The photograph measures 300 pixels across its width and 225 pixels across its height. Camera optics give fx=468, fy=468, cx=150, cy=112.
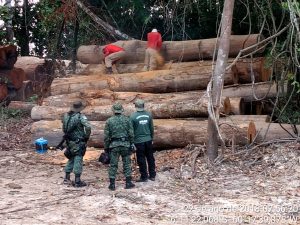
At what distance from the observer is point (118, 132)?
352 inches

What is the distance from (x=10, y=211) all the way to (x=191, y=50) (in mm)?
8537

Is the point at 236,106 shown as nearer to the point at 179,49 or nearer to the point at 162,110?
the point at 162,110

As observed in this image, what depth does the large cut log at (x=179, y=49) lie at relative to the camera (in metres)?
13.9

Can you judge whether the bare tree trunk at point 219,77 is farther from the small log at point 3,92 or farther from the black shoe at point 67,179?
the small log at point 3,92

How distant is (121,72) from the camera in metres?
15.1

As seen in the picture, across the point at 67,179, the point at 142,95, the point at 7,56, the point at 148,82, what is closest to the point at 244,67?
the point at 148,82

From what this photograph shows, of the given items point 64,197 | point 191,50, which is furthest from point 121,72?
point 64,197

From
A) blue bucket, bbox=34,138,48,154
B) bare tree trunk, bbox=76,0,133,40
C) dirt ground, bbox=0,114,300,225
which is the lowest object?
dirt ground, bbox=0,114,300,225

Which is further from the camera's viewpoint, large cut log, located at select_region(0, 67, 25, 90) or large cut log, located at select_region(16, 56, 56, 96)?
large cut log, located at select_region(16, 56, 56, 96)

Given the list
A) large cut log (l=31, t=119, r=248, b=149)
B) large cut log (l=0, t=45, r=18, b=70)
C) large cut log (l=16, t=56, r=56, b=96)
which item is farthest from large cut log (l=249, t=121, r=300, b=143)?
large cut log (l=16, t=56, r=56, b=96)

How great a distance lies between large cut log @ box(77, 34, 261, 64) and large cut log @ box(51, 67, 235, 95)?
1242 millimetres

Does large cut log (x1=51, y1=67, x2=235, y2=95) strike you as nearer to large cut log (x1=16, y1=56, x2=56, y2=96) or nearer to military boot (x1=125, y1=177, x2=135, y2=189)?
large cut log (x1=16, y1=56, x2=56, y2=96)

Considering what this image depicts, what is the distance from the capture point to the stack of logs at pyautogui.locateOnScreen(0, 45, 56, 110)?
55.7 feet

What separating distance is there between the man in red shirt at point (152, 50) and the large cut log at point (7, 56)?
5.35m
